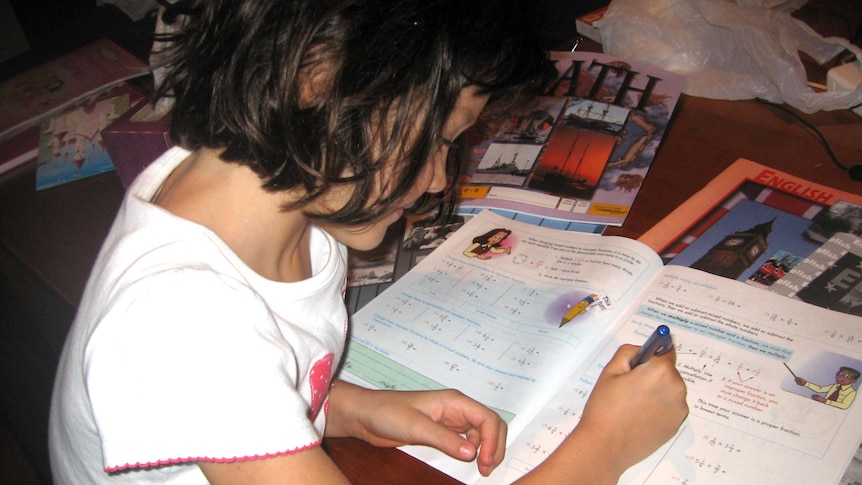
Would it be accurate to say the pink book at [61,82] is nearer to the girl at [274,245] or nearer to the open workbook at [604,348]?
the girl at [274,245]

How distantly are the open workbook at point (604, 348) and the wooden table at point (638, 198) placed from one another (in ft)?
0.33

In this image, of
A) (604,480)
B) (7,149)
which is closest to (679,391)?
(604,480)

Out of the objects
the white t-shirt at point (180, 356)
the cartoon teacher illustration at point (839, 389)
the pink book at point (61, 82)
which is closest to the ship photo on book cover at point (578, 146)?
the cartoon teacher illustration at point (839, 389)

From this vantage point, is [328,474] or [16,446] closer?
[328,474]

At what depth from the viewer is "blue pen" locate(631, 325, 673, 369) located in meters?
0.49

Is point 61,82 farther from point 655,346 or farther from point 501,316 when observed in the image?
point 655,346

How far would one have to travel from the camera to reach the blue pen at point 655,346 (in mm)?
494

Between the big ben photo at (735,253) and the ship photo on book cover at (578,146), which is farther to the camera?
the ship photo on book cover at (578,146)

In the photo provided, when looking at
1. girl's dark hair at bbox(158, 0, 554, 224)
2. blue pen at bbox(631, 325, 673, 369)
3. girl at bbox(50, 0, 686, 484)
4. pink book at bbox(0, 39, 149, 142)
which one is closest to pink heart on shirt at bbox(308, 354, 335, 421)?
girl at bbox(50, 0, 686, 484)

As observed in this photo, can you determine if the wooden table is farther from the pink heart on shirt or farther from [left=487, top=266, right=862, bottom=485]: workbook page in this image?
the pink heart on shirt

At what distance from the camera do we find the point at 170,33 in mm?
500

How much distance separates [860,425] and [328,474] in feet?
1.27

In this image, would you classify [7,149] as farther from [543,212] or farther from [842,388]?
[842,388]

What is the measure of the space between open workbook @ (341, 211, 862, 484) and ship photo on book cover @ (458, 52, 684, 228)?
53mm
